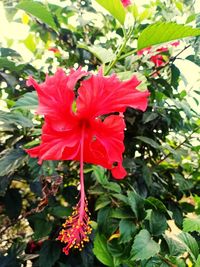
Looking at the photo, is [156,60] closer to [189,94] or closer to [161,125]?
[189,94]

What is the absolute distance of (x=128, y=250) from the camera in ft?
2.74

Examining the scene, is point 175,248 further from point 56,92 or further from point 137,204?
point 56,92

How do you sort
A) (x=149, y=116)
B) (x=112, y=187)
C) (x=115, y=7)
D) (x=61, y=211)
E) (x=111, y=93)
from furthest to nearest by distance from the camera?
(x=149, y=116) → (x=61, y=211) → (x=112, y=187) → (x=115, y=7) → (x=111, y=93)

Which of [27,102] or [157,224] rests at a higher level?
[27,102]

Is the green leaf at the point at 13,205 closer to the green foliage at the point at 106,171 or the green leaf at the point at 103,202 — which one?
the green foliage at the point at 106,171

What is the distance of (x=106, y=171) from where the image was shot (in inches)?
43.6

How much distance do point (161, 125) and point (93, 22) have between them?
2.00ft

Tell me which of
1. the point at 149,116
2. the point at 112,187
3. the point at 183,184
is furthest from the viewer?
the point at 183,184

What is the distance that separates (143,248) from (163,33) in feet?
1.53

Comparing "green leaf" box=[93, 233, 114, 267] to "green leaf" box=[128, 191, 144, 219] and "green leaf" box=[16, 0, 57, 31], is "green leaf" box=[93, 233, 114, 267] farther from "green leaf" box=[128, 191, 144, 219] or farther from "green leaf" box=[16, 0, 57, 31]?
"green leaf" box=[16, 0, 57, 31]

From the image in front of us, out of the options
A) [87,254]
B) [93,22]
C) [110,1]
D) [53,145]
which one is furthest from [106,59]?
[93,22]

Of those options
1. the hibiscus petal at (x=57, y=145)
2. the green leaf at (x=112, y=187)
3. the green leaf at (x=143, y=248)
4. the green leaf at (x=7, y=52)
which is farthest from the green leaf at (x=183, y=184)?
the green leaf at (x=7, y=52)

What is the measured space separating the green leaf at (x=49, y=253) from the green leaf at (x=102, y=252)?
302 millimetres

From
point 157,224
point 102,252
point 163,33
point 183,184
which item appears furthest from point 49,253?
point 163,33
